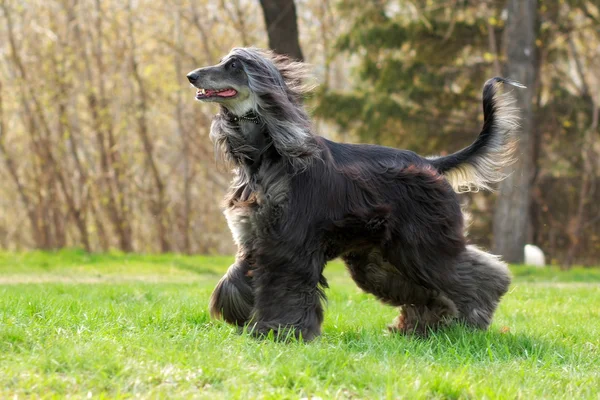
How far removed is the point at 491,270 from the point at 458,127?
9326mm

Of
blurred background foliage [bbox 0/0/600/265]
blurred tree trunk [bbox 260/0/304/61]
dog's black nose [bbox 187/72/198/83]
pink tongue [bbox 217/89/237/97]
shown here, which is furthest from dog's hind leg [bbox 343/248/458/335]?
blurred background foliage [bbox 0/0/600/265]

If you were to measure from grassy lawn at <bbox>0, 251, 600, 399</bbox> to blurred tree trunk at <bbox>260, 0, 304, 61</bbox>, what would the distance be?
6.76m

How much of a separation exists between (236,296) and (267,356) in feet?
3.08

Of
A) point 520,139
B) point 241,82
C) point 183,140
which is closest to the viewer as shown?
point 241,82

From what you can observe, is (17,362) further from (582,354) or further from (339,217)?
(582,354)

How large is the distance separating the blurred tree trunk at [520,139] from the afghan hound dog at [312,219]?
7.16m

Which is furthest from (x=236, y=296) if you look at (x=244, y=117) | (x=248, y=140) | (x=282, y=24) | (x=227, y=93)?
(x=282, y=24)

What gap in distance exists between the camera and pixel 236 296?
445 cm

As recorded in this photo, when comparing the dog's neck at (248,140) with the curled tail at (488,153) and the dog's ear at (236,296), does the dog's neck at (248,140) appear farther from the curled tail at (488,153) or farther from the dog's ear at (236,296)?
the curled tail at (488,153)

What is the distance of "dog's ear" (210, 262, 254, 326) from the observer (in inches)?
175

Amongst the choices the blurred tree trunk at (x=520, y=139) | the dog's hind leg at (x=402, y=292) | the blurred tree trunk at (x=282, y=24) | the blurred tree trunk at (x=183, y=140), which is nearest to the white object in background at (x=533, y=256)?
the blurred tree trunk at (x=520, y=139)

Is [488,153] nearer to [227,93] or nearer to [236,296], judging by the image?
[227,93]

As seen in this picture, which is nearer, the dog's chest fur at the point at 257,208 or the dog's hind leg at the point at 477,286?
the dog's chest fur at the point at 257,208

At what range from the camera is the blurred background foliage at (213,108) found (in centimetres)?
1337
